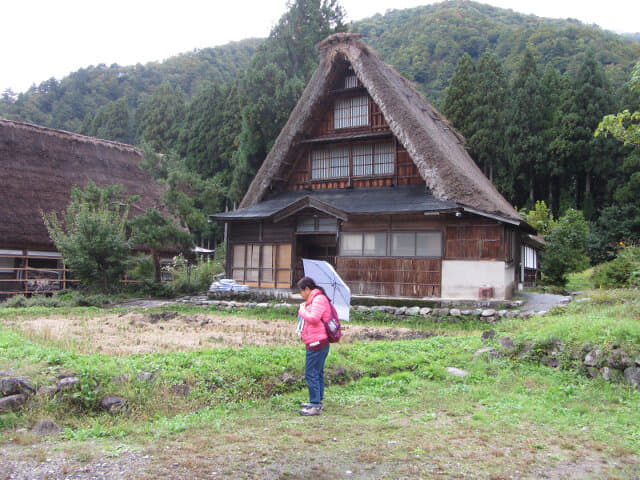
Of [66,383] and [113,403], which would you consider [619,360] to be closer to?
[113,403]

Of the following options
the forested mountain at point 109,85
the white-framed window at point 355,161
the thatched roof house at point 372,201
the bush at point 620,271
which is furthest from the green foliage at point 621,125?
the forested mountain at point 109,85

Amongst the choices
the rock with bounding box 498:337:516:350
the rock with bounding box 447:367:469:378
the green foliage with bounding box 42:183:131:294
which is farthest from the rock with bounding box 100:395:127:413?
the green foliage with bounding box 42:183:131:294

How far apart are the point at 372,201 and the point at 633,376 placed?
1079 cm

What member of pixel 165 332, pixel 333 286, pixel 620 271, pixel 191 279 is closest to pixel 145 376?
pixel 333 286

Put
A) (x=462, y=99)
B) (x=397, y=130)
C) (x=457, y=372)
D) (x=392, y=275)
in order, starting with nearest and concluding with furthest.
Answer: (x=457, y=372), (x=392, y=275), (x=397, y=130), (x=462, y=99)

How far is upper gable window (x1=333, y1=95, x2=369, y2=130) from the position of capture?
18.6 meters

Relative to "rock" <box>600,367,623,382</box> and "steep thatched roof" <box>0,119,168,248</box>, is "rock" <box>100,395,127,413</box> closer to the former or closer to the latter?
"rock" <box>600,367,623,382</box>

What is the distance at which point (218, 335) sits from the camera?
33.0 ft

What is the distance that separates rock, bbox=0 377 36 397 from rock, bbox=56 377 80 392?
10.4 inches

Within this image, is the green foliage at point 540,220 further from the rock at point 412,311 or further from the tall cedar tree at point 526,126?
the rock at point 412,311

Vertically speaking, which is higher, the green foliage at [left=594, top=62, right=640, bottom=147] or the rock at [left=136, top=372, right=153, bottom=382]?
the green foliage at [left=594, top=62, right=640, bottom=147]

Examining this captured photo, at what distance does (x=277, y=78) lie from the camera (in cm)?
2812

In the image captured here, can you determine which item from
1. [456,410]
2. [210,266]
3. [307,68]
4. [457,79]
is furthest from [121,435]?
[457,79]

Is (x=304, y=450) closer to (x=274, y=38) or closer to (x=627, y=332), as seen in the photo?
(x=627, y=332)
